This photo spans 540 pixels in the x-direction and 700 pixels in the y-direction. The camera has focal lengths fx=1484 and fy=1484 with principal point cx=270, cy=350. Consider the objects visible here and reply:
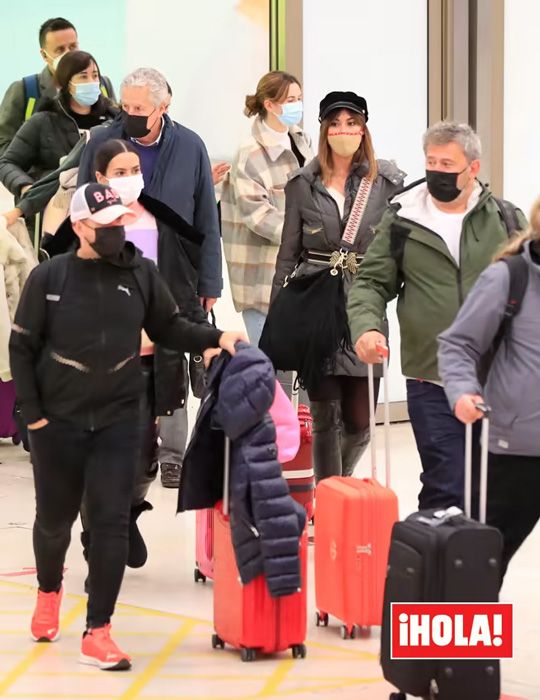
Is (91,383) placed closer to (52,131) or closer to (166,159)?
(166,159)

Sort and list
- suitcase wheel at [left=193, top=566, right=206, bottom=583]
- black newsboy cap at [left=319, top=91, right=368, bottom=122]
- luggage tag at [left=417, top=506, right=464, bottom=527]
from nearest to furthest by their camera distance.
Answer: luggage tag at [left=417, top=506, right=464, bottom=527] < suitcase wheel at [left=193, top=566, right=206, bottom=583] < black newsboy cap at [left=319, top=91, right=368, bottom=122]

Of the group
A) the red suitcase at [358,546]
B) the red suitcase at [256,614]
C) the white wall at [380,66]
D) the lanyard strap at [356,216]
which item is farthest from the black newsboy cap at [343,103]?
the white wall at [380,66]

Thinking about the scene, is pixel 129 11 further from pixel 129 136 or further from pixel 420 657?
pixel 420 657

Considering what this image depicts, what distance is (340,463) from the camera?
6148mm

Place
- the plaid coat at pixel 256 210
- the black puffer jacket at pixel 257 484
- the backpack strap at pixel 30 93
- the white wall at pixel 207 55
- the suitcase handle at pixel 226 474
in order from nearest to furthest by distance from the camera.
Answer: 1. the black puffer jacket at pixel 257 484
2. the suitcase handle at pixel 226 474
3. the plaid coat at pixel 256 210
4. the backpack strap at pixel 30 93
5. the white wall at pixel 207 55

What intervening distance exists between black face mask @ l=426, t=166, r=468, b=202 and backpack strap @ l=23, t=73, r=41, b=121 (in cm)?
393

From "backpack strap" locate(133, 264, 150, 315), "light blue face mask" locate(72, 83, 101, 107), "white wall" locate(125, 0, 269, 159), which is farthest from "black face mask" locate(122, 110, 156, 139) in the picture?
"white wall" locate(125, 0, 269, 159)

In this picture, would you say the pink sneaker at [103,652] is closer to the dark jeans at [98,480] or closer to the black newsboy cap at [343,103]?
the dark jeans at [98,480]

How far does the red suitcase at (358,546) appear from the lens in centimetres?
484

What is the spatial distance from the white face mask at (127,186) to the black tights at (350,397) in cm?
128

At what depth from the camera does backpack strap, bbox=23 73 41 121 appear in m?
8.34

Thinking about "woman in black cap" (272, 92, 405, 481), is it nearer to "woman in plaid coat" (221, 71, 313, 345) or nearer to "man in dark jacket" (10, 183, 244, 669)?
"woman in plaid coat" (221, 71, 313, 345)

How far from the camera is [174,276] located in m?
5.73

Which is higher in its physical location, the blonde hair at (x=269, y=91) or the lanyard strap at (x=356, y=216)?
the blonde hair at (x=269, y=91)
